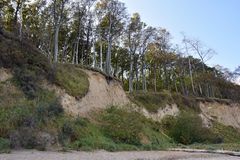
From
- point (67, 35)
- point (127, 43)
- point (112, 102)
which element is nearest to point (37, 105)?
point (112, 102)

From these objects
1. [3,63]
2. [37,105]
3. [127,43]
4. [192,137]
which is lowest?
[192,137]

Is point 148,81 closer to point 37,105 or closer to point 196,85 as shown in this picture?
point 196,85

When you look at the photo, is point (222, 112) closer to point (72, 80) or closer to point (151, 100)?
point (151, 100)

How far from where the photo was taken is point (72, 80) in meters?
37.3

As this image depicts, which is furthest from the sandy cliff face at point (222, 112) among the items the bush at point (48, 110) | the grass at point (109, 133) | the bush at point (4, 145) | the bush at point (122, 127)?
the bush at point (4, 145)

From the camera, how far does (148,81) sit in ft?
256

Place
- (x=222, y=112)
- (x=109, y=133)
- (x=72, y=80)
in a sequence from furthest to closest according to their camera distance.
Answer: (x=222, y=112)
(x=72, y=80)
(x=109, y=133)

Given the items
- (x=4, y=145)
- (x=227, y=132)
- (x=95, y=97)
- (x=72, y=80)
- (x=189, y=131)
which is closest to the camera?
(x=4, y=145)

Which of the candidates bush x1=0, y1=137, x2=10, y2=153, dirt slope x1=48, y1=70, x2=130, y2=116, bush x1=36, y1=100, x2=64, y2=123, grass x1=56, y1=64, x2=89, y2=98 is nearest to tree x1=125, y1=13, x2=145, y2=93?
dirt slope x1=48, y1=70, x2=130, y2=116

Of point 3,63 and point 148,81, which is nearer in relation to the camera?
point 3,63

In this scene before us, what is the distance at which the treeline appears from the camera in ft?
157

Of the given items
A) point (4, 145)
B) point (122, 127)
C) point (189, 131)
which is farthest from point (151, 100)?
point (4, 145)

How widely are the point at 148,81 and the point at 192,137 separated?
112 feet

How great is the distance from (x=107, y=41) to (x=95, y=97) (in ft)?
55.1
